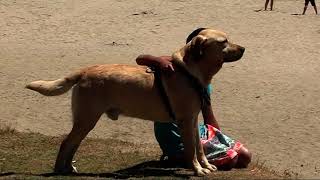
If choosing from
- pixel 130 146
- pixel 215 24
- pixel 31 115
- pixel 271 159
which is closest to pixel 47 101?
pixel 31 115

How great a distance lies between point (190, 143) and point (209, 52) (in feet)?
2.90

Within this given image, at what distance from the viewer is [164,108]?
6703 mm

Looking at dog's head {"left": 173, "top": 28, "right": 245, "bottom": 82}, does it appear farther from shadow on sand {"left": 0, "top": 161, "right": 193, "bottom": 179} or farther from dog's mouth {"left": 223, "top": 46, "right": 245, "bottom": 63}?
shadow on sand {"left": 0, "top": 161, "right": 193, "bottom": 179}

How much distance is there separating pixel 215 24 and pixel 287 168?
12479 millimetres

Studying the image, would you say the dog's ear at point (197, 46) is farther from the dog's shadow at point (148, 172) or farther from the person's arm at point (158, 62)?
the dog's shadow at point (148, 172)

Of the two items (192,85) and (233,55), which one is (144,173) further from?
(233,55)

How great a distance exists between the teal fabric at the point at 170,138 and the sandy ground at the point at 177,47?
1.59m

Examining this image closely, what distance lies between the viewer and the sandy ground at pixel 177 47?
421 inches

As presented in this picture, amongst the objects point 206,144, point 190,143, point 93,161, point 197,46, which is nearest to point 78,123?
point 190,143

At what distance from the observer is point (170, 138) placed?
296 inches

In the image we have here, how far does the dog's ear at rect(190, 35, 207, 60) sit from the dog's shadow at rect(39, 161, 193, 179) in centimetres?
116

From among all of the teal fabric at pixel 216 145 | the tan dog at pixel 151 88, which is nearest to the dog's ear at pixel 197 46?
the tan dog at pixel 151 88

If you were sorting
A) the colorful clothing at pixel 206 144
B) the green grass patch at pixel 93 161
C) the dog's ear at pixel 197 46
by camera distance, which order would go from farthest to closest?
the colorful clothing at pixel 206 144, the green grass patch at pixel 93 161, the dog's ear at pixel 197 46

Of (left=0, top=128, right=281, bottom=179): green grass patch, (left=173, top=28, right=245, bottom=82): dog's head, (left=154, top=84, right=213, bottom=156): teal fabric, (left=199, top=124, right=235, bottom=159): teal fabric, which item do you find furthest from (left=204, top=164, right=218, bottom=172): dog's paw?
(left=173, top=28, right=245, bottom=82): dog's head
